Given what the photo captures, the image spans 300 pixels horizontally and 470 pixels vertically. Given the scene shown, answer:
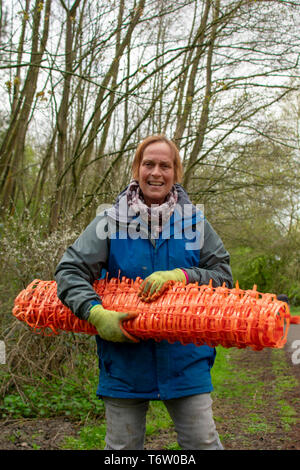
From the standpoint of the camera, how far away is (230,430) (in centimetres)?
494

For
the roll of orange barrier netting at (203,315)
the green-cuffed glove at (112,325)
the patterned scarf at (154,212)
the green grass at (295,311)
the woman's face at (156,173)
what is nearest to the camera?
the roll of orange barrier netting at (203,315)

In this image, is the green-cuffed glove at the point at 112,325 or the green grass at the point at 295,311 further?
the green grass at the point at 295,311

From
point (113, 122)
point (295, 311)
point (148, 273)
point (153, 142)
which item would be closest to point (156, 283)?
point (148, 273)

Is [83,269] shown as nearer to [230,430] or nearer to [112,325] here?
[112,325]

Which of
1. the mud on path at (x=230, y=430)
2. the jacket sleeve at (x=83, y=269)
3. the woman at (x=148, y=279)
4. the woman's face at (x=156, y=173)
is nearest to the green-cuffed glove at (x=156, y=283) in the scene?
the woman at (x=148, y=279)

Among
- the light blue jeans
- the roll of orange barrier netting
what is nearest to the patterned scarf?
the roll of orange barrier netting

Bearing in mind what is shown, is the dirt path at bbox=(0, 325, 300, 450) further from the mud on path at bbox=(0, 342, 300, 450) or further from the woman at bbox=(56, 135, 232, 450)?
Result: the woman at bbox=(56, 135, 232, 450)

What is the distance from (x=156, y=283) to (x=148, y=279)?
5 cm

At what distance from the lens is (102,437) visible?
170 inches

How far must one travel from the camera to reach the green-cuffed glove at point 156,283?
2273 mm

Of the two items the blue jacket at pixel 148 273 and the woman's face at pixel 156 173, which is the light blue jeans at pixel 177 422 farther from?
the woman's face at pixel 156 173

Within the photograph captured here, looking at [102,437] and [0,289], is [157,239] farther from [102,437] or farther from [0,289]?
[0,289]

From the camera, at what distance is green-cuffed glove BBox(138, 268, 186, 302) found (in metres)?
2.27
